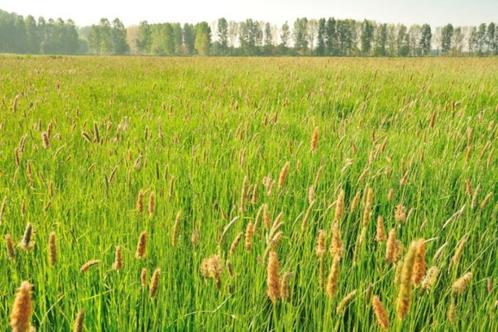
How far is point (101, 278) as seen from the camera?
1.67 metres

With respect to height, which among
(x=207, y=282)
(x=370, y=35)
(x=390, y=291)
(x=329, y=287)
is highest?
(x=370, y=35)

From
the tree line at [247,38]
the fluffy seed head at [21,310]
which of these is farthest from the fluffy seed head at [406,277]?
the tree line at [247,38]

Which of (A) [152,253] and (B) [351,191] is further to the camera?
(B) [351,191]

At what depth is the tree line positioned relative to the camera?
110875 mm

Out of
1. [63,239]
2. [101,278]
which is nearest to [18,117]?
[63,239]

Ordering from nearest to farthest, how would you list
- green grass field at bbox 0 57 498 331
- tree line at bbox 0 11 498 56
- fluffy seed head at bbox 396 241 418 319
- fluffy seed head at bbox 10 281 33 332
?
fluffy seed head at bbox 10 281 33 332 < fluffy seed head at bbox 396 241 418 319 < green grass field at bbox 0 57 498 331 < tree line at bbox 0 11 498 56

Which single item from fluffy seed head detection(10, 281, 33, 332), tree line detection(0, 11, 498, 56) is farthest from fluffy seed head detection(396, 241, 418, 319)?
tree line detection(0, 11, 498, 56)

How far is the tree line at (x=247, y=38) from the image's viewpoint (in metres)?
111

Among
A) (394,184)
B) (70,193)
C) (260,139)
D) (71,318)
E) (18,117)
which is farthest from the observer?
(18,117)

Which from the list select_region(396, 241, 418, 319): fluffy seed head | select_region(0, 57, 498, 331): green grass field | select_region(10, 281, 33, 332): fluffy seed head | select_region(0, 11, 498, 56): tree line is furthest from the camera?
select_region(0, 11, 498, 56): tree line

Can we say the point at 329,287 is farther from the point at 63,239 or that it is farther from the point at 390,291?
the point at 63,239

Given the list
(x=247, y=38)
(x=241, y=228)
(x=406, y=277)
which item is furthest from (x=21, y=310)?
(x=247, y=38)

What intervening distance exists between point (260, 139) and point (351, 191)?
3.46 feet

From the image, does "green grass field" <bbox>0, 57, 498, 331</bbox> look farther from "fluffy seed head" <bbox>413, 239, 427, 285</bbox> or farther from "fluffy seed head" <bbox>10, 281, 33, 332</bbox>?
"fluffy seed head" <bbox>10, 281, 33, 332</bbox>
